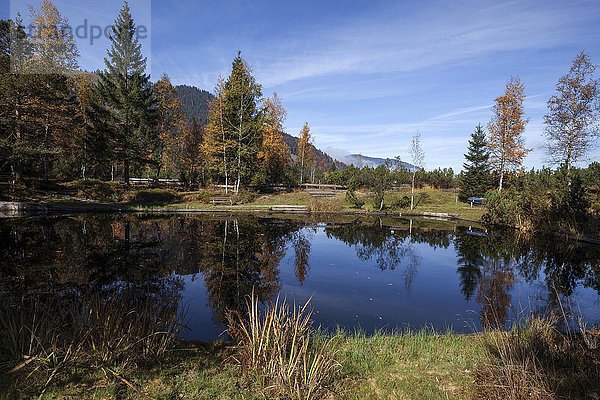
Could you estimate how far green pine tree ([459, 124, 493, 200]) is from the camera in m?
34.9

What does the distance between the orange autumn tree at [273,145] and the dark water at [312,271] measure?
64.2 feet

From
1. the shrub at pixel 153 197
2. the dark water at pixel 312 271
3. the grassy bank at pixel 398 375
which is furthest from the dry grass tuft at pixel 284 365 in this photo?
the shrub at pixel 153 197

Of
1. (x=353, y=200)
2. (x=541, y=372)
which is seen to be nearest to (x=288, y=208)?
(x=353, y=200)

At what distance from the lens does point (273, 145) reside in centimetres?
3950

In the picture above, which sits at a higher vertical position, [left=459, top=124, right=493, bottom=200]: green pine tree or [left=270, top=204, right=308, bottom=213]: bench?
[left=459, top=124, right=493, bottom=200]: green pine tree

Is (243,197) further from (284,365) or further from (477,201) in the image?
(284,365)

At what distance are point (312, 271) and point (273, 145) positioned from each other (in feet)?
94.7

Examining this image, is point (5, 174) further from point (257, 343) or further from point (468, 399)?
point (468, 399)

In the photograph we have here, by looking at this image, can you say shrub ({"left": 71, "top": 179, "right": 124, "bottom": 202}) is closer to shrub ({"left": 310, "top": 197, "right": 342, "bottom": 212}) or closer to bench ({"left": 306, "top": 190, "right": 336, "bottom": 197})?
shrub ({"left": 310, "top": 197, "right": 342, "bottom": 212})

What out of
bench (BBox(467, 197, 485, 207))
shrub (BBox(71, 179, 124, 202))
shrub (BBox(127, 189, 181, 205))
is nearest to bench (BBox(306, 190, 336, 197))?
shrub (BBox(127, 189, 181, 205))

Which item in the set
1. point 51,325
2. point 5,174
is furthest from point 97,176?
point 51,325

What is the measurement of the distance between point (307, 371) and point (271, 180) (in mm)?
39843

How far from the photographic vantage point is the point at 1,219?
1912cm

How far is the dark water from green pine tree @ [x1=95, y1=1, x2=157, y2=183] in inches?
484
